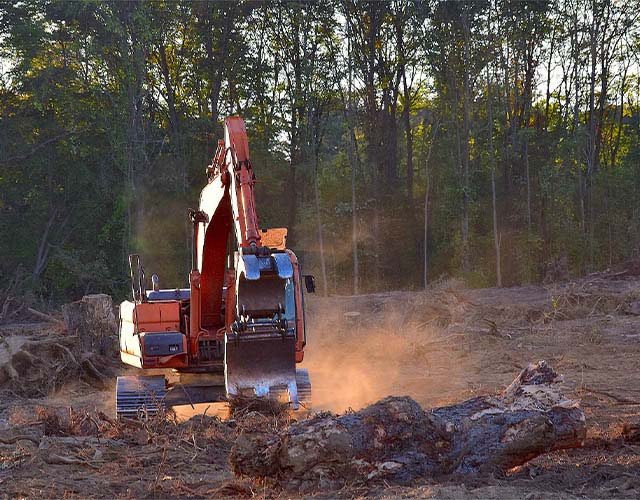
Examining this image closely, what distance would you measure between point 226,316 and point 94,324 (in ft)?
17.4

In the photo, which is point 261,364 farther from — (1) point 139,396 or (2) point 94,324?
(2) point 94,324

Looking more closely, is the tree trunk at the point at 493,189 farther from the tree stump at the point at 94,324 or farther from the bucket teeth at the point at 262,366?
the bucket teeth at the point at 262,366

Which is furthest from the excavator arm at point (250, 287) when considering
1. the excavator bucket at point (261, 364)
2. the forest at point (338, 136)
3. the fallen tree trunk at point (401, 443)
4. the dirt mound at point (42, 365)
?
the forest at point (338, 136)

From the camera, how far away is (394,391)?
12.8 m

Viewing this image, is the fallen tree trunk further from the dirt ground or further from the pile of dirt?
the pile of dirt

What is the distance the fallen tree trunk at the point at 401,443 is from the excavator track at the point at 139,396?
3358 millimetres

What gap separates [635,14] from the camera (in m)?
37.3

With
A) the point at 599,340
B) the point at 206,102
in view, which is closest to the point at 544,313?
the point at 599,340

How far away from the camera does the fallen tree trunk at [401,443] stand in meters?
6.26

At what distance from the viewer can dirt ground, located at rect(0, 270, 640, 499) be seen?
6.48 meters

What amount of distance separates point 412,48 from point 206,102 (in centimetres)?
861

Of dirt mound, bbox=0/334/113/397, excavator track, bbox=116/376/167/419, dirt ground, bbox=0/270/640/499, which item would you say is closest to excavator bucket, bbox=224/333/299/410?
dirt ground, bbox=0/270/640/499

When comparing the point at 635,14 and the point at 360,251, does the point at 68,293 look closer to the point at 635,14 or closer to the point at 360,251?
the point at 360,251

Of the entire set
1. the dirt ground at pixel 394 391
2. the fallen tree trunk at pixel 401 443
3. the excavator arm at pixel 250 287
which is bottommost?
the dirt ground at pixel 394 391
